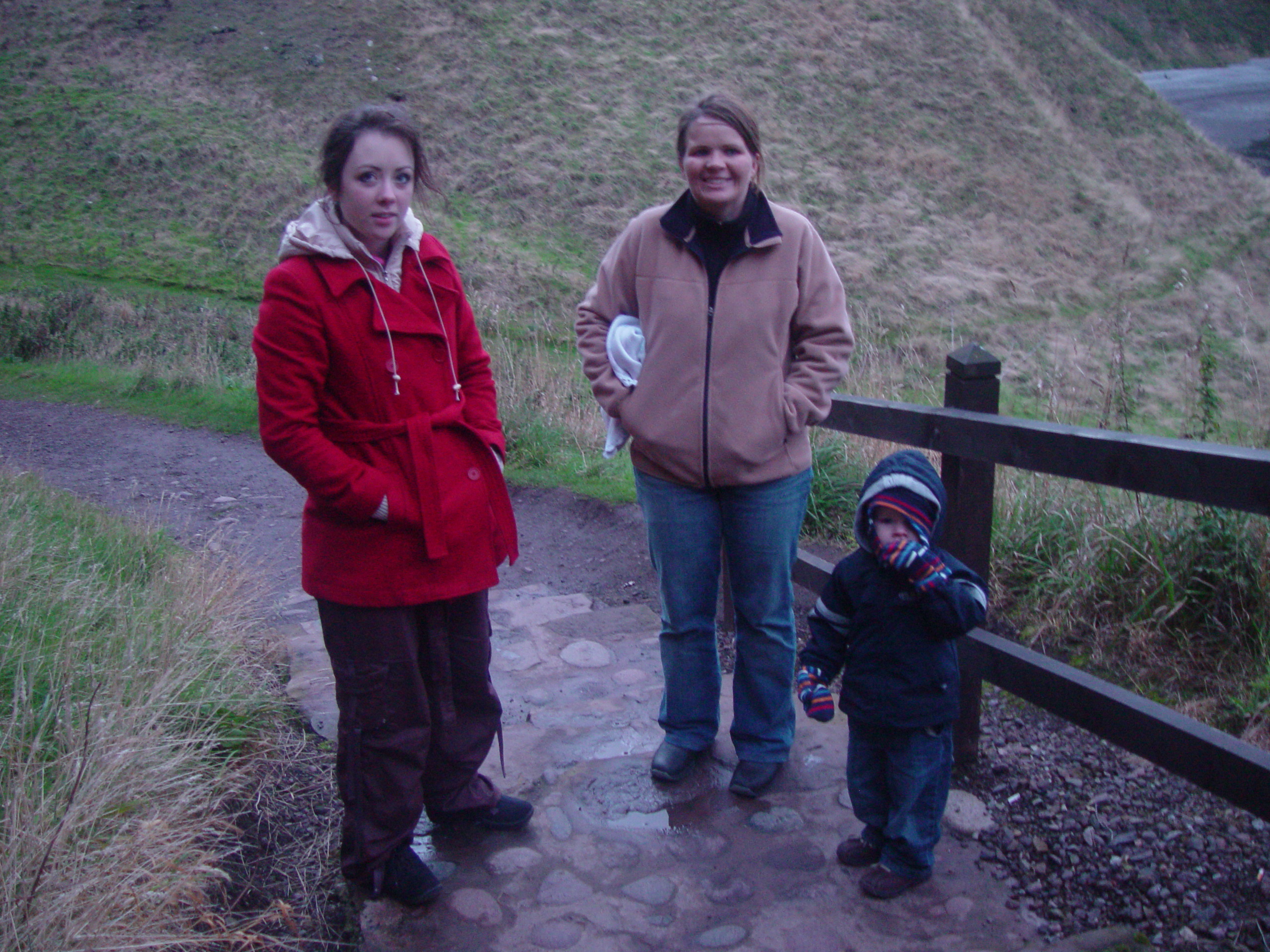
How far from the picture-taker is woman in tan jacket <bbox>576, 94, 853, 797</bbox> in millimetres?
3002

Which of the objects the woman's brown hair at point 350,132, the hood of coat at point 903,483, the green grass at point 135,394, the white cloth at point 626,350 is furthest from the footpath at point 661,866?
the green grass at point 135,394

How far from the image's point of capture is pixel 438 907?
2.77 metres

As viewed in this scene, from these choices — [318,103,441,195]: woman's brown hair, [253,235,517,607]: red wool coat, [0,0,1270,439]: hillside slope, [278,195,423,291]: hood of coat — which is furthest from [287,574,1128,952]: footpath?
[0,0,1270,439]: hillside slope

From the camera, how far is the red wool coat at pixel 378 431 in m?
2.51

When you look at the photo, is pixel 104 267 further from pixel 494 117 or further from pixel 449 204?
pixel 494 117

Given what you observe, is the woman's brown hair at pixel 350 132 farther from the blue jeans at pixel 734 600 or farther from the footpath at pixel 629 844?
the footpath at pixel 629 844

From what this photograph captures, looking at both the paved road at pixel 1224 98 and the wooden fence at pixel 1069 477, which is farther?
the paved road at pixel 1224 98

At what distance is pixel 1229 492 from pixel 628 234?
1797 millimetres

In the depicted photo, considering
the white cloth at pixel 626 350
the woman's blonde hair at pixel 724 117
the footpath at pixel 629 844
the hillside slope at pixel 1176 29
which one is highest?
the hillside slope at pixel 1176 29

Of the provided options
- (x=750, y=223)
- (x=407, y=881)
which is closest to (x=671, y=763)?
(x=407, y=881)

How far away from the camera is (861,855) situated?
2.89m

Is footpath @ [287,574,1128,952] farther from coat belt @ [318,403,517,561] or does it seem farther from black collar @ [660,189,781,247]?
black collar @ [660,189,781,247]

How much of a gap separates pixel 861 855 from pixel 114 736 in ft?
6.79

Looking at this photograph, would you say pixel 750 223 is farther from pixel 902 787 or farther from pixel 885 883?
pixel 885 883
